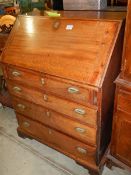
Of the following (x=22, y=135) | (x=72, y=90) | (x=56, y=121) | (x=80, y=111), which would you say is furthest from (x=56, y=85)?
(x=22, y=135)

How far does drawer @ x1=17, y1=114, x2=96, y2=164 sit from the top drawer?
1.57ft

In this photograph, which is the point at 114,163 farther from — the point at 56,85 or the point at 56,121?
the point at 56,85

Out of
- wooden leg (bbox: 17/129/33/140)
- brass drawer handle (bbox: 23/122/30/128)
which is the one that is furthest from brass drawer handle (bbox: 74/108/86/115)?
wooden leg (bbox: 17/129/33/140)

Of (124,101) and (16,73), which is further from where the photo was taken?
(16,73)

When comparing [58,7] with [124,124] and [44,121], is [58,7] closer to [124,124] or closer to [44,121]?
[44,121]

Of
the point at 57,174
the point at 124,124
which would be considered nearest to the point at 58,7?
the point at 124,124

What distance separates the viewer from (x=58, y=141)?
191 cm

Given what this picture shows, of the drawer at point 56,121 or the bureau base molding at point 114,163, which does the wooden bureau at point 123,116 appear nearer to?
the bureau base molding at point 114,163

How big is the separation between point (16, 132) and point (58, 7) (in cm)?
154

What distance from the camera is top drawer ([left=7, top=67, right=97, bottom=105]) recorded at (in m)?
1.38

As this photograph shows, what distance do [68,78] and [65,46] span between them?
262 millimetres

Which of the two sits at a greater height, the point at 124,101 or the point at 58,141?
the point at 124,101

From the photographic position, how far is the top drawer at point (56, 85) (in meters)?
1.38

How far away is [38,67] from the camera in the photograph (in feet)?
5.10
